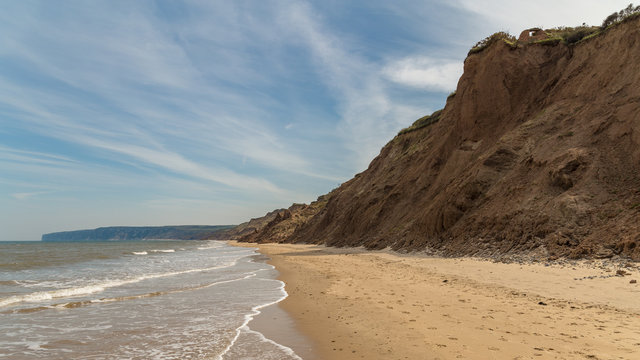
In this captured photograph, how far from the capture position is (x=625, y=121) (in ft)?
55.2

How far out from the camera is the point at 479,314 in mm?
7363

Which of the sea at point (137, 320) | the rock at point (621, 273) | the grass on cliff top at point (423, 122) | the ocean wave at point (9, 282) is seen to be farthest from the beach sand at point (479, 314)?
the grass on cliff top at point (423, 122)

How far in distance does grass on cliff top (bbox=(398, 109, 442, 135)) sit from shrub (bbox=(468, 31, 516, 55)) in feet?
37.2

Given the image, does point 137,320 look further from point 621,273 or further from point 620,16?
point 620,16

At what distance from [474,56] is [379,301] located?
89.1 ft

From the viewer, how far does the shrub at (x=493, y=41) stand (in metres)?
27.6

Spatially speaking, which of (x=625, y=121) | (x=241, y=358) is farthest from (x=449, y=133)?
(x=241, y=358)

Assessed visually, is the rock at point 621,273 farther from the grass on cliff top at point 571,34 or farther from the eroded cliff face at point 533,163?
the grass on cliff top at point 571,34

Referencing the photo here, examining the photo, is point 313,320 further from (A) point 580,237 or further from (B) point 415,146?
(B) point 415,146

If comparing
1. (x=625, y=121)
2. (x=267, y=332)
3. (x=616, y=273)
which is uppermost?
(x=625, y=121)

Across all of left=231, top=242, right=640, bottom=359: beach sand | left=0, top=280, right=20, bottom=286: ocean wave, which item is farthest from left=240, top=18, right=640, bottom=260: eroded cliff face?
left=0, top=280, right=20, bottom=286: ocean wave

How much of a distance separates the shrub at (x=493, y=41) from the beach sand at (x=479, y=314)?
21.2 m

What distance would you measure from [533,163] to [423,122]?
25.1 m

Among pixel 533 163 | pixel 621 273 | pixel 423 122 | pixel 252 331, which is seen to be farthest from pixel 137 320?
pixel 423 122
